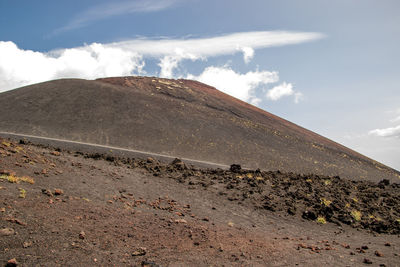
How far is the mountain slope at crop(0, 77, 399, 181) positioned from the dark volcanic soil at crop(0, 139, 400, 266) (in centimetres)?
2016

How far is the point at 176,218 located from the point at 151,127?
109 feet

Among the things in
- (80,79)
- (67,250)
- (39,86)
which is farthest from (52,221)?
(80,79)

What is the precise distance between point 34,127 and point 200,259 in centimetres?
3621

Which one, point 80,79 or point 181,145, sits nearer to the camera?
point 181,145

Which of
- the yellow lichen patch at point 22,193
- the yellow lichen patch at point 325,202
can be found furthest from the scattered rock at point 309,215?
the yellow lichen patch at point 22,193

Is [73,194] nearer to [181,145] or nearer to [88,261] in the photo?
[88,261]

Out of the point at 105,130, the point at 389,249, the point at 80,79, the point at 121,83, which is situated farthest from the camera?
the point at 121,83

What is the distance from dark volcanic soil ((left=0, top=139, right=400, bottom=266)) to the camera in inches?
262

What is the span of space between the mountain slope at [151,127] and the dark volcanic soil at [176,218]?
20.2 m

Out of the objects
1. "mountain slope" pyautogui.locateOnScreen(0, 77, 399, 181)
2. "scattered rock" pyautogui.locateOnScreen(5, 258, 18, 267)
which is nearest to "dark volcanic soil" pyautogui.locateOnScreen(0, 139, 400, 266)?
"scattered rock" pyautogui.locateOnScreen(5, 258, 18, 267)

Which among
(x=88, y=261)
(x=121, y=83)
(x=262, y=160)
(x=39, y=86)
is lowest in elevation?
(x=88, y=261)

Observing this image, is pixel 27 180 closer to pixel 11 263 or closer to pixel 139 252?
pixel 11 263

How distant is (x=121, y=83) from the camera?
2576 inches

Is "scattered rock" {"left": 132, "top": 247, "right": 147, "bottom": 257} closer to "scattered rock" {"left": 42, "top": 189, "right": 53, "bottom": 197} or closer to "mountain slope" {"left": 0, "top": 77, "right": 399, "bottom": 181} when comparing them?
"scattered rock" {"left": 42, "top": 189, "right": 53, "bottom": 197}
